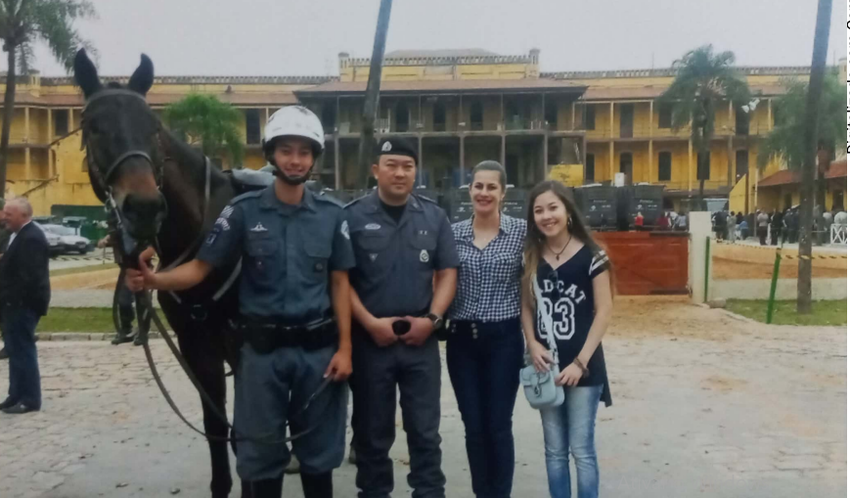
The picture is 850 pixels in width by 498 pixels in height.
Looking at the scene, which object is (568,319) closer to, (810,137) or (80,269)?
(810,137)

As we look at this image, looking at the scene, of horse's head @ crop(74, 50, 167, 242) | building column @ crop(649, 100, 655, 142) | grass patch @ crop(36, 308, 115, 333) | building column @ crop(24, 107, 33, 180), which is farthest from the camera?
building column @ crop(649, 100, 655, 142)

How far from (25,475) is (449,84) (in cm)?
4220

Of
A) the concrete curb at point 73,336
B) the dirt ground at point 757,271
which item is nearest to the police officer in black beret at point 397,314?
the concrete curb at point 73,336

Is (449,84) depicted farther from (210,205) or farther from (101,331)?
(210,205)

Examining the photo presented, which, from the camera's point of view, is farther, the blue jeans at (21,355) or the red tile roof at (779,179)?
the red tile roof at (779,179)

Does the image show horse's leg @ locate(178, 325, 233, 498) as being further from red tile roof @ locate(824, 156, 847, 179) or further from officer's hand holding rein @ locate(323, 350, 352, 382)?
red tile roof @ locate(824, 156, 847, 179)

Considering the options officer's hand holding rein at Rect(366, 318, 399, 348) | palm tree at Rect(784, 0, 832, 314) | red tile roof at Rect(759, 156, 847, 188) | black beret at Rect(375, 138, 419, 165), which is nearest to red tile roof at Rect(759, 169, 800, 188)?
red tile roof at Rect(759, 156, 847, 188)

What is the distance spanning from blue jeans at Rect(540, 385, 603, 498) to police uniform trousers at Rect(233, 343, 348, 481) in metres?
1.12

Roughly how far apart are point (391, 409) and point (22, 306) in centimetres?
480

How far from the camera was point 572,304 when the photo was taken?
3832mm

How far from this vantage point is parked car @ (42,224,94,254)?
31688mm

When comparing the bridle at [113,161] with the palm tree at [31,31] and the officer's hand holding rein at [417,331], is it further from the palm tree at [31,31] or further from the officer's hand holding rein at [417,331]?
the palm tree at [31,31]

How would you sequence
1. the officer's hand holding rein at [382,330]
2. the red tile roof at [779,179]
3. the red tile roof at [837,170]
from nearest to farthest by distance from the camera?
1. the officer's hand holding rein at [382,330]
2. the red tile roof at [837,170]
3. the red tile roof at [779,179]

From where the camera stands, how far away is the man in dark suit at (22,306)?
693 centimetres
